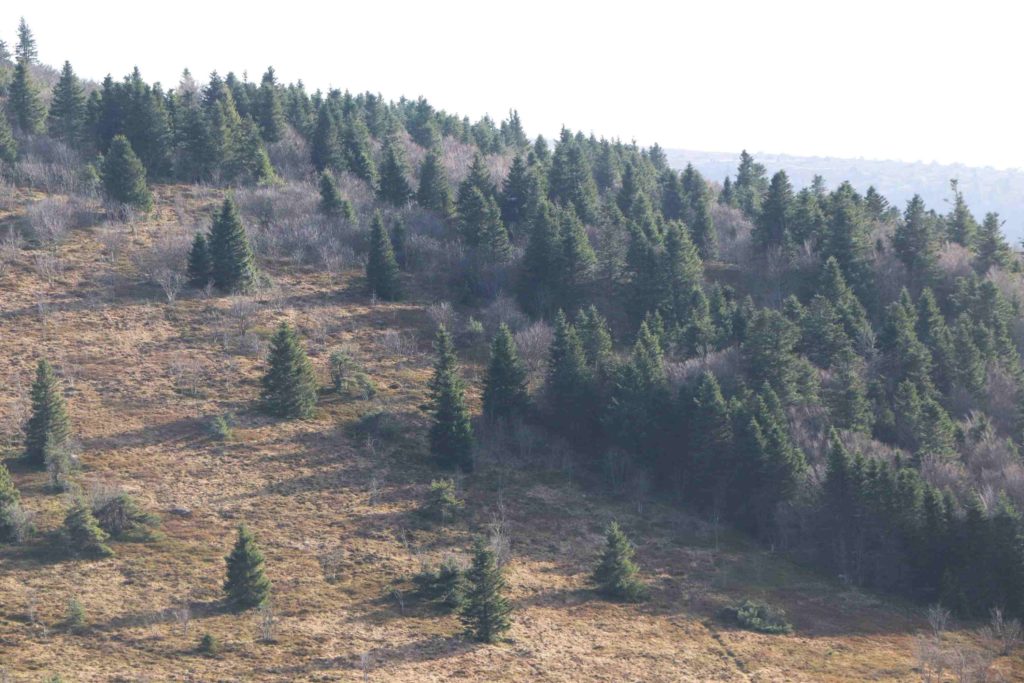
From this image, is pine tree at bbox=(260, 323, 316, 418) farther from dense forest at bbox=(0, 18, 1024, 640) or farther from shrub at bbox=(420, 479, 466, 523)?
shrub at bbox=(420, 479, 466, 523)

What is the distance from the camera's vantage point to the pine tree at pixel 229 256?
7244 cm

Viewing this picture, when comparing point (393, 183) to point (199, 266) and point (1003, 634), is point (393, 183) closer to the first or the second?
point (199, 266)

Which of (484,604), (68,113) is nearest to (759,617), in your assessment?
(484,604)

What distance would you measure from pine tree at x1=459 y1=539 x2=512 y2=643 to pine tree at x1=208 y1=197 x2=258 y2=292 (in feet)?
127

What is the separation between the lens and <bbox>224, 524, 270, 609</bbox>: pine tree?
134 feet

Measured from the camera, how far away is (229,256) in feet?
238

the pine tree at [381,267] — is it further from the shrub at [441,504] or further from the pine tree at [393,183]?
the shrub at [441,504]

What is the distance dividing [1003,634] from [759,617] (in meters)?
11.3

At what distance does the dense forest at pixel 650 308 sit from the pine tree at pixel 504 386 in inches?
5.3

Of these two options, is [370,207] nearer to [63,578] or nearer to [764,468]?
[764,468]

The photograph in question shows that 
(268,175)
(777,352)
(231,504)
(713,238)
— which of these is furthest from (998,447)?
(268,175)

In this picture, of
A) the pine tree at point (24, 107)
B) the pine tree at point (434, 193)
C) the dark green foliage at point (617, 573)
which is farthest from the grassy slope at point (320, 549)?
the pine tree at point (24, 107)

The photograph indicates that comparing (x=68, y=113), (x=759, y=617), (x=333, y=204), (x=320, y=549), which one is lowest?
(x=759, y=617)

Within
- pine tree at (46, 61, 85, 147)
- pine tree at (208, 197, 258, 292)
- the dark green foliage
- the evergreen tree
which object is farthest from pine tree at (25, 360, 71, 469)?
pine tree at (46, 61, 85, 147)
